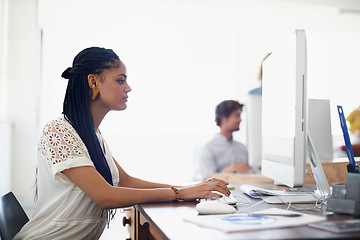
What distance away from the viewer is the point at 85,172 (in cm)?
131

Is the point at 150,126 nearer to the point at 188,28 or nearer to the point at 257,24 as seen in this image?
the point at 188,28

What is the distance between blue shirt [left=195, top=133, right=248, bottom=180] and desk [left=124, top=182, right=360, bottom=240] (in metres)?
2.23

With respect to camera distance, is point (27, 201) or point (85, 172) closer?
point (85, 172)

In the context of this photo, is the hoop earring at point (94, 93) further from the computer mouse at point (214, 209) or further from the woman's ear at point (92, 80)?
the computer mouse at point (214, 209)

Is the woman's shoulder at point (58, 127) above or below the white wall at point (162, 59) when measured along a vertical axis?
below

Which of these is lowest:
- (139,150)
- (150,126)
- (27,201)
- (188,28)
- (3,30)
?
(27,201)

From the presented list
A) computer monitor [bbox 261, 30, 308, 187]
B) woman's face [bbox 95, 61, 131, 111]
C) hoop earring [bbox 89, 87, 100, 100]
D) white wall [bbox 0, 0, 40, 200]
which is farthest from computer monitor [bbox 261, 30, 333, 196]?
white wall [bbox 0, 0, 40, 200]

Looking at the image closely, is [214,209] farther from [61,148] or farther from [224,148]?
[224,148]

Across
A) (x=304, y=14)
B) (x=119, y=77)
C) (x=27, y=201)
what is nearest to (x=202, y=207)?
(x=119, y=77)

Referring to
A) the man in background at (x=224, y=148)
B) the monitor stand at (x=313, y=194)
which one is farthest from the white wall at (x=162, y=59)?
the monitor stand at (x=313, y=194)

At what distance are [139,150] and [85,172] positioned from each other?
4257 millimetres

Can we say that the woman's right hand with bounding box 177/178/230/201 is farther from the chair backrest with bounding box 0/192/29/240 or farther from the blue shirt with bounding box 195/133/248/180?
the blue shirt with bounding box 195/133/248/180

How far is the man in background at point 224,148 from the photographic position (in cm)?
366

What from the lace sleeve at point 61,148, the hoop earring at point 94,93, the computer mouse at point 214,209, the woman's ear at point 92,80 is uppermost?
the woman's ear at point 92,80
